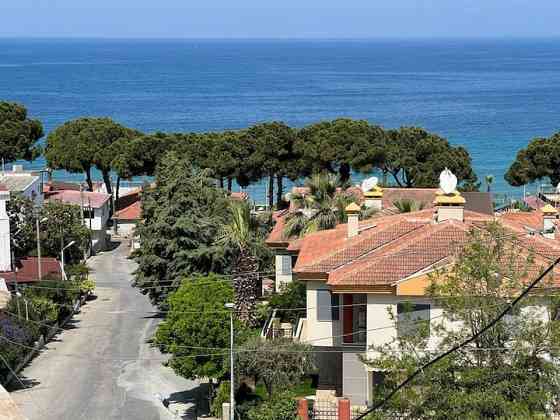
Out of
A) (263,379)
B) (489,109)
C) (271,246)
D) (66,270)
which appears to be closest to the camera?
(263,379)

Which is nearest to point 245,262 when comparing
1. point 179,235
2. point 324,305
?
point 179,235

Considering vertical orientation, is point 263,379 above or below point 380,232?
below

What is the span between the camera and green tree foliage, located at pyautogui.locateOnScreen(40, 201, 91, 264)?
2007 inches

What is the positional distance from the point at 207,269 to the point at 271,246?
254cm

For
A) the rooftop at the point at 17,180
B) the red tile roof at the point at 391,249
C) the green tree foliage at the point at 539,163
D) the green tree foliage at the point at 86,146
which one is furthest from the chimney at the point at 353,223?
the green tree foliage at the point at 86,146

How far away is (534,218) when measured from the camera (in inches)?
1682

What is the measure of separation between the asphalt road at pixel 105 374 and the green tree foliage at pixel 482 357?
35.7ft

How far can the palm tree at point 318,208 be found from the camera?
3728 centimetres

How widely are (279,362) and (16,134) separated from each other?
49501mm

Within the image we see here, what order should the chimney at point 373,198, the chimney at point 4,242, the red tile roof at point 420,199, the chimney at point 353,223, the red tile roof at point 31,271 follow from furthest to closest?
the chimney at point 4,242
the red tile roof at point 31,271
the red tile roof at point 420,199
the chimney at point 373,198
the chimney at point 353,223

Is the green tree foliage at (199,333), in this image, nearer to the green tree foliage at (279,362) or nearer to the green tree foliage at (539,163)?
the green tree foliage at (279,362)

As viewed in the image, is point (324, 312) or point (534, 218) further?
point (534, 218)

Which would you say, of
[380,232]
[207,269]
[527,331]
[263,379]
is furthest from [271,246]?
[527,331]

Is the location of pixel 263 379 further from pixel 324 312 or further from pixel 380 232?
pixel 380 232
